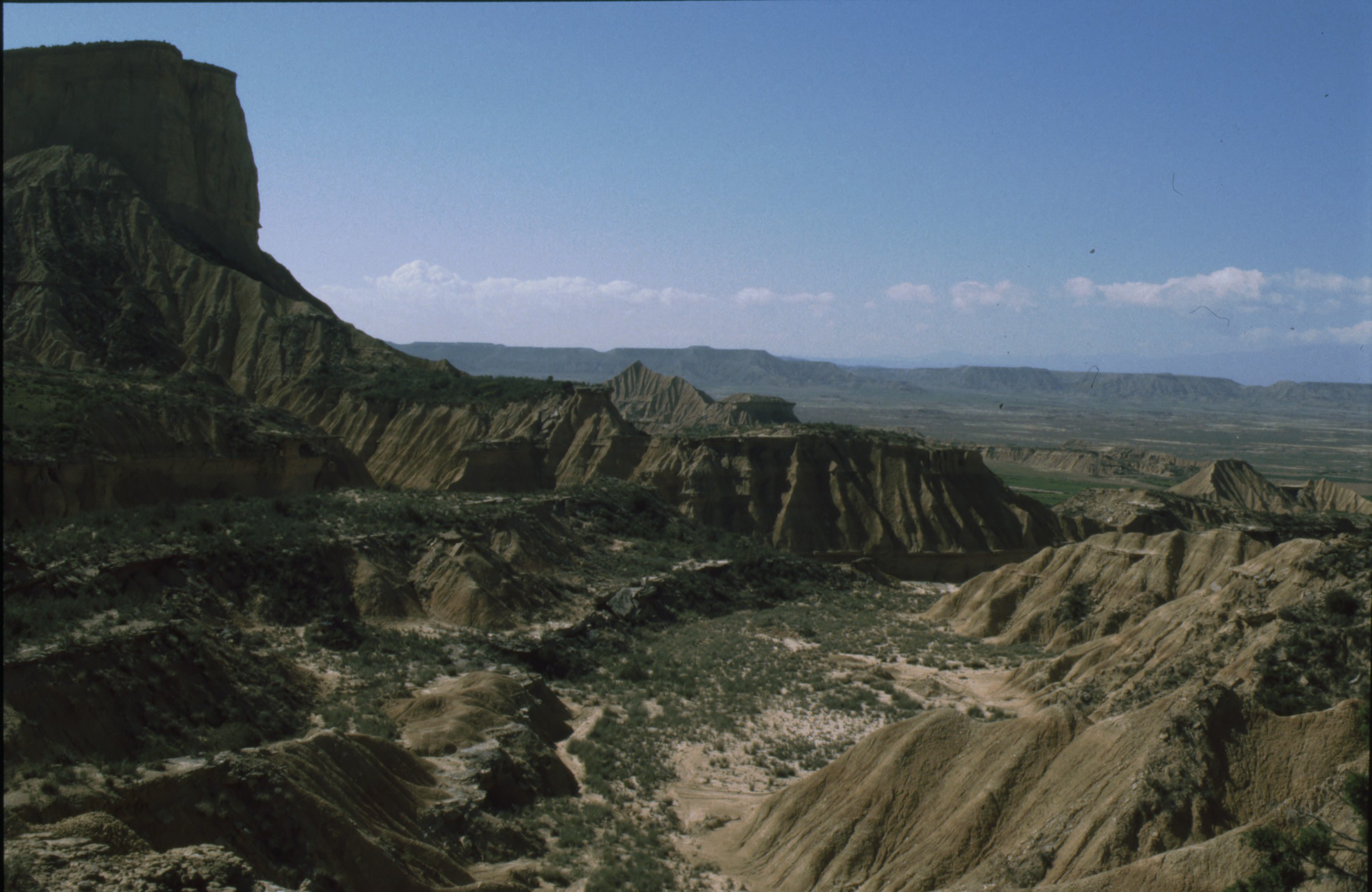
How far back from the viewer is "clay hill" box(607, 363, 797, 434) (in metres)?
145

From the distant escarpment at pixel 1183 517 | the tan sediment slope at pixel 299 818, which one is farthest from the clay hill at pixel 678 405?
the tan sediment slope at pixel 299 818

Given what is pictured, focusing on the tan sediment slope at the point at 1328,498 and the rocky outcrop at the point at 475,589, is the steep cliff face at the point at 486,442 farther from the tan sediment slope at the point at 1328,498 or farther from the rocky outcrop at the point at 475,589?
the tan sediment slope at the point at 1328,498

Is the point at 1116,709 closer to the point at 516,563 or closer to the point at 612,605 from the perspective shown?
the point at 612,605

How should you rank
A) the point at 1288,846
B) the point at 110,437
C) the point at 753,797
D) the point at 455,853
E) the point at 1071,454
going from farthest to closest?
the point at 1071,454, the point at 110,437, the point at 753,797, the point at 455,853, the point at 1288,846

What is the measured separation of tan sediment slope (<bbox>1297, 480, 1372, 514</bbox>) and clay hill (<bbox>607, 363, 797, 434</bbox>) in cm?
5895

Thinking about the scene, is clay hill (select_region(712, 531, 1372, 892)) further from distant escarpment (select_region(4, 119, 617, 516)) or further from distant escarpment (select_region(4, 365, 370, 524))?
distant escarpment (select_region(4, 119, 617, 516))

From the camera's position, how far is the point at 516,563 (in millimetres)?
42500

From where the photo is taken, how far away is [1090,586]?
45312 mm

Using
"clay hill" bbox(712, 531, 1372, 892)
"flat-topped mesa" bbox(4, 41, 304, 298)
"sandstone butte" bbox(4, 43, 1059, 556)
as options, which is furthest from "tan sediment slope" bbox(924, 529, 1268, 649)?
"flat-topped mesa" bbox(4, 41, 304, 298)

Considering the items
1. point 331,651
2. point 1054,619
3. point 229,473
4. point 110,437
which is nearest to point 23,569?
point 331,651

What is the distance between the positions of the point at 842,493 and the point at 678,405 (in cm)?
10788

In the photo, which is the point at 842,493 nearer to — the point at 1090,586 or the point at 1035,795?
the point at 1090,586

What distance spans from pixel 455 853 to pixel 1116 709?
54.1 feet

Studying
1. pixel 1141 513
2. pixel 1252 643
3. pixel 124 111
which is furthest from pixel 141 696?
pixel 124 111
